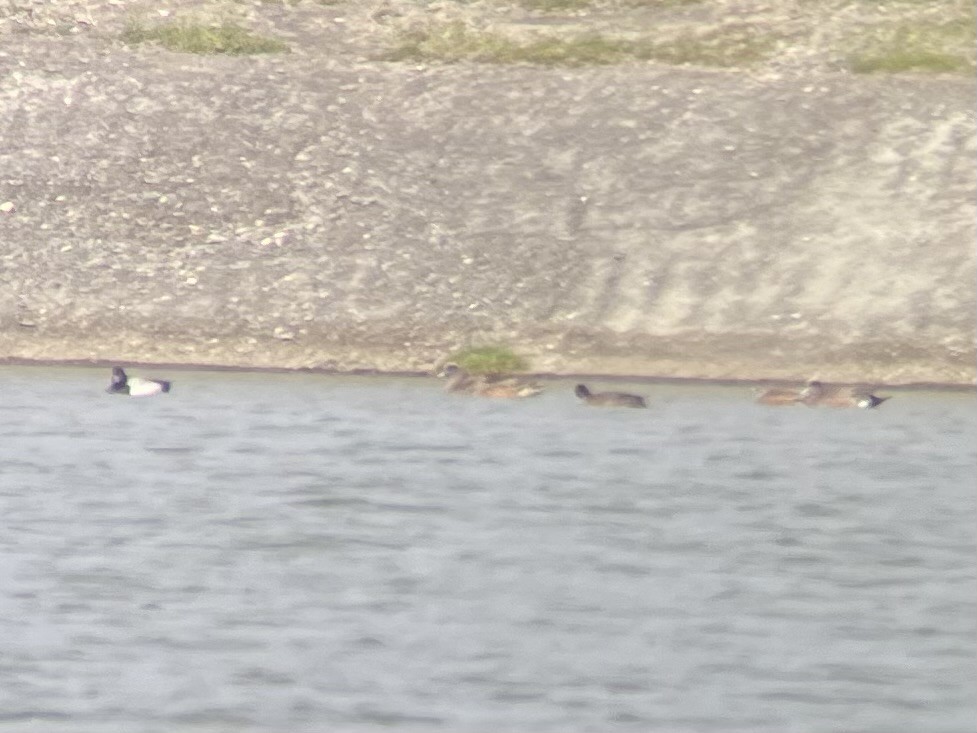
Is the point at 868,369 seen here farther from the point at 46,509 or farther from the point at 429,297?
the point at 46,509

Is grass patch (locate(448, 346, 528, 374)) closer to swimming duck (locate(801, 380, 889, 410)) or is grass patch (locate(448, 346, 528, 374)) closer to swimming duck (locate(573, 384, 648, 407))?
swimming duck (locate(573, 384, 648, 407))

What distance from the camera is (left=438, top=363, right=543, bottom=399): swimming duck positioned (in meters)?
26.8

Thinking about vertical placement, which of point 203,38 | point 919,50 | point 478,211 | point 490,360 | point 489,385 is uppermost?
point 203,38

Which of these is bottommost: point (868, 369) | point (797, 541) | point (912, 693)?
point (868, 369)

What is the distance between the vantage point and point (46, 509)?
21203 mm

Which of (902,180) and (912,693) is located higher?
(912,693)

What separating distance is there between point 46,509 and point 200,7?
1792cm

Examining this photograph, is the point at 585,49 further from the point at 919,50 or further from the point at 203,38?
the point at 203,38

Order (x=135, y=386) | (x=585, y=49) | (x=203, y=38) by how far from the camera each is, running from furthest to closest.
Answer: (x=203, y=38)
(x=585, y=49)
(x=135, y=386)

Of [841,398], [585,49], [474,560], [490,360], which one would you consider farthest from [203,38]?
[474,560]

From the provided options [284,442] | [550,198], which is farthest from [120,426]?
[550,198]

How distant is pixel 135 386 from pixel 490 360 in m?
4.37

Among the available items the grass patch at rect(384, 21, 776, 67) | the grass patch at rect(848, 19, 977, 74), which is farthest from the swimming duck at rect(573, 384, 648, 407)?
the grass patch at rect(848, 19, 977, 74)

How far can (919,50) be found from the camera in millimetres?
35062
